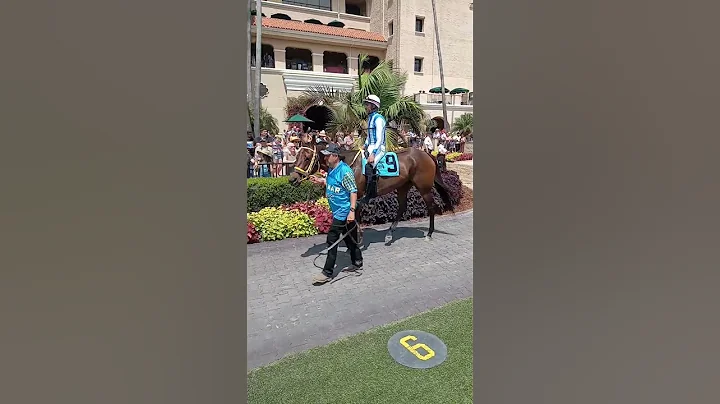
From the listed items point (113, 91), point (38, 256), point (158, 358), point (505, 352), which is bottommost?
point (505, 352)

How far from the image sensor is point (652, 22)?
1.05 metres

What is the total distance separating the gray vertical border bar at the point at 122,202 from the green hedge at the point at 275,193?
7.13 meters

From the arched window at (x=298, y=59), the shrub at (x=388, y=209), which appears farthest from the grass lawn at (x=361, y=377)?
the arched window at (x=298, y=59)

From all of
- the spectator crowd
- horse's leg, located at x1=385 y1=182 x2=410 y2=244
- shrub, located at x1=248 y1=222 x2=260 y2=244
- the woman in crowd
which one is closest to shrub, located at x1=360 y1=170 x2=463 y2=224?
horse's leg, located at x1=385 y1=182 x2=410 y2=244

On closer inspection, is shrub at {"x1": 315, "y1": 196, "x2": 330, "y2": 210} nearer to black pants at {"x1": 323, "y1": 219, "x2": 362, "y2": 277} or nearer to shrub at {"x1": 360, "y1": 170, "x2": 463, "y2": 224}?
shrub at {"x1": 360, "y1": 170, "x2": 463, "y2": 224}

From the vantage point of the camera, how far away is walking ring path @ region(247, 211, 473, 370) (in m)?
4.06

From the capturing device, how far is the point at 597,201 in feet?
4.04

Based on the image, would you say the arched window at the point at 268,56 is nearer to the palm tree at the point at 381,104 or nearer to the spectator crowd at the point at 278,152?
the palm tree at the point at 381,104

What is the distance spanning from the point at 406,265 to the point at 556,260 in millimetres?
4777

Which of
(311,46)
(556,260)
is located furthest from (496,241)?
(311,46)

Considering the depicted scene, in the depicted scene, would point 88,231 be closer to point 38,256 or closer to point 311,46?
point 38,256

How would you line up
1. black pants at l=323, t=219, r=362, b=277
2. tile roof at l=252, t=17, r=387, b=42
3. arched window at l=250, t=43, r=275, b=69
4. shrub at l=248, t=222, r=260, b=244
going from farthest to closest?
tile roof at l=252, t=17, r=387, b=42
arched window at l=250, t=43, r=275, b=69
shrub at l=248, t=222, r=260, b=244
black pants at l=323, t=219, r=362, b=277

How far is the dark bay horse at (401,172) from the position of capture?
6422 mm

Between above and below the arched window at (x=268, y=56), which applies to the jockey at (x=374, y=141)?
below
